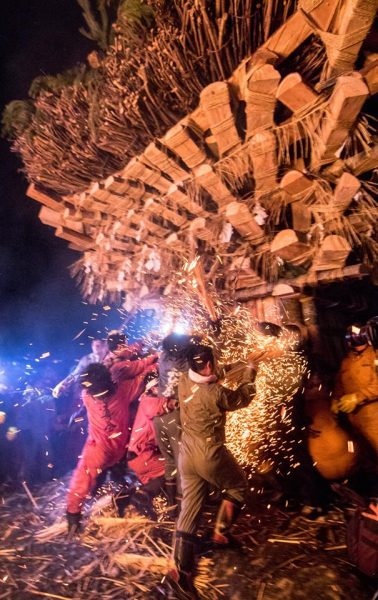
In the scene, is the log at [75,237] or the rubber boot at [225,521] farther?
the log at [75,237]

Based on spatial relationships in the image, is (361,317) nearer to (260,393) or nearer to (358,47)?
(260,393)

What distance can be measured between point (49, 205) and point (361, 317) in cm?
543

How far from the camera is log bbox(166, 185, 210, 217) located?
3.76m

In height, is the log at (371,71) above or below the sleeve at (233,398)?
above

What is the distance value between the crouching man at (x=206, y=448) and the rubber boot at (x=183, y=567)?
39 millimetres

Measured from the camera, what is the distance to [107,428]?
5.05m

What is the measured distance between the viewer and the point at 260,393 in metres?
4.68

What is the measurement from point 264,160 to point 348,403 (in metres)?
3.35

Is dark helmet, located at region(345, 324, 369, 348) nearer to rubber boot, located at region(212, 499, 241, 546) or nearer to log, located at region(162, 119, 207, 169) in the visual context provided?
rubber boot, located at region(212, 499, 241, 546)

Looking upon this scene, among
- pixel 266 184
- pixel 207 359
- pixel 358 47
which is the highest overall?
pixel 358 47

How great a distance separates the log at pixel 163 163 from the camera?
11.3 feet

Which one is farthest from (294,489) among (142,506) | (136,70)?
(136,70)

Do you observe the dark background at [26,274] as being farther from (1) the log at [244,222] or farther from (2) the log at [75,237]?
(1) the log at [244,222]

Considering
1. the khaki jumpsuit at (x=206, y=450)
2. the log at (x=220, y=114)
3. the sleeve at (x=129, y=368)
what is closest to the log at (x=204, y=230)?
the log at (x=220, y=114)
